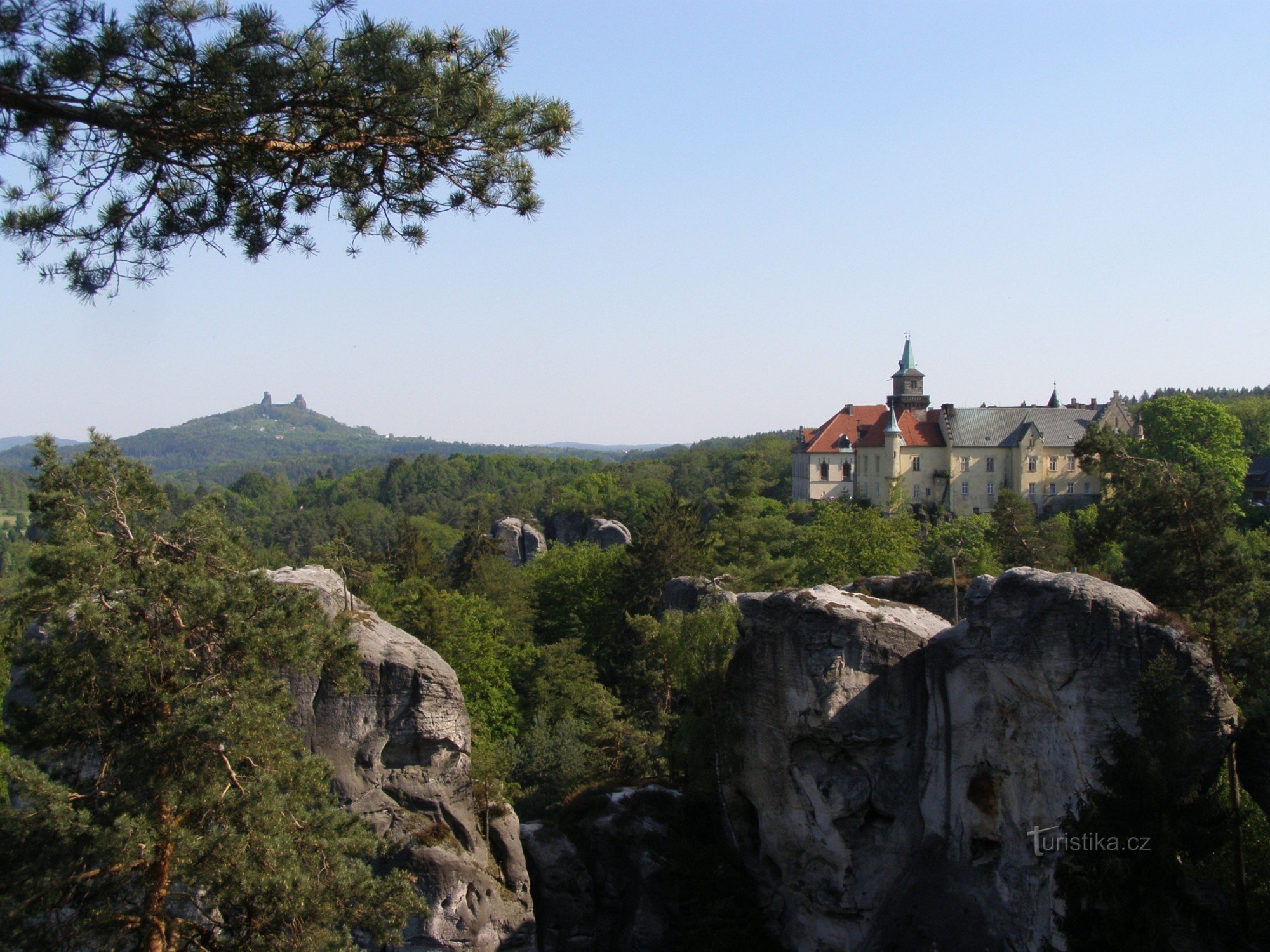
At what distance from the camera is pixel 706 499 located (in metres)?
89.0

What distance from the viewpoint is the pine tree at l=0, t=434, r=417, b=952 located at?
9.93 meters

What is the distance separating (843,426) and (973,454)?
9223 mm

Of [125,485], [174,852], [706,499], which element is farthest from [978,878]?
[706,499]

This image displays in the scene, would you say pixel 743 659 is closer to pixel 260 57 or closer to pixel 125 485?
pixel 125 485

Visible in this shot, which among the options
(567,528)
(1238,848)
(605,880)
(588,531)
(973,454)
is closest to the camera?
(1238,848)

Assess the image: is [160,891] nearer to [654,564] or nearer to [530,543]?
[654,564]

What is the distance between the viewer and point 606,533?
67.7m

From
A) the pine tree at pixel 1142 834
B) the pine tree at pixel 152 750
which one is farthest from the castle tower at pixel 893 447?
the pine tree at pixel 152 750

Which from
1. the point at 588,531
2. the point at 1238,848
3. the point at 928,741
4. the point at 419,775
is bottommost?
the point at 419,775

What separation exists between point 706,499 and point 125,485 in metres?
78.5

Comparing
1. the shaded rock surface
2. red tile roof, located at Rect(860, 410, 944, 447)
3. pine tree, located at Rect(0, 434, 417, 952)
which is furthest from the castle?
pine tree, located at Rect(0, 434, 417, 952)

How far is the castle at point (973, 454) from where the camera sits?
58.6 m

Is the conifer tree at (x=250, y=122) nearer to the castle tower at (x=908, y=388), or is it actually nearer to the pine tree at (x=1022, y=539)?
the pine tree at (x=1022, y=539)

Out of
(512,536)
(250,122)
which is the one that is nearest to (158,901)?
(250,122)
